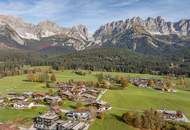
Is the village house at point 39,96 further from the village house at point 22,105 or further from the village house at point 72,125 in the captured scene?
the village house at point 72,125

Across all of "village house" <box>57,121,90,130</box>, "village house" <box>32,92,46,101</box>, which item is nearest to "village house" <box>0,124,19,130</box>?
"village house" <box>57,121,90,130</box>

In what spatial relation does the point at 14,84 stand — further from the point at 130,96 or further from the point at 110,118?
the point at 110,118

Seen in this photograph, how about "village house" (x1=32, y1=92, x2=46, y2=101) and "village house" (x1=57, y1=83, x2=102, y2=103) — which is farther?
"village house" (x1=57, y1=83, x2=102, y2=103)

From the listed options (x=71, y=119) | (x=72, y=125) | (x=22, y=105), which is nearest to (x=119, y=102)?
(x=71, y=119)

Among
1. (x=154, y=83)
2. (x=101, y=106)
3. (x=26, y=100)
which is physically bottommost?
(x=101, y=106)

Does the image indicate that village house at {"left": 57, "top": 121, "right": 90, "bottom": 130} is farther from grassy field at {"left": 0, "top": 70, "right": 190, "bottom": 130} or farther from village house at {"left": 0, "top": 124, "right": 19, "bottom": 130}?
village house at {"left": 0, "top": 124, "right": 19, "bottom": 130}

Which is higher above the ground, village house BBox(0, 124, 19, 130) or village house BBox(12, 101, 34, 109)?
village house BBox(12, 101, 34, 109)

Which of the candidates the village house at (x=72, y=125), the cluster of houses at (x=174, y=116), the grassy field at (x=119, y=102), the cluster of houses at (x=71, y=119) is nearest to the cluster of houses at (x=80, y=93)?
the cluster of houses at (x=71, y=119)

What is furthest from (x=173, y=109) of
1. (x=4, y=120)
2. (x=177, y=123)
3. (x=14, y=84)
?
(x=14, y=84)

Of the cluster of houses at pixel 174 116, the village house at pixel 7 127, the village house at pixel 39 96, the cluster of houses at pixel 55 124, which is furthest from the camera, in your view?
the village house at pixel 39 96

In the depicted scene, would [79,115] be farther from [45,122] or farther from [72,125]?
[45,122]

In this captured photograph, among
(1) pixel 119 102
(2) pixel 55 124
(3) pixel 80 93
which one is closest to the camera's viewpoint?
(2) pixel 55 124
